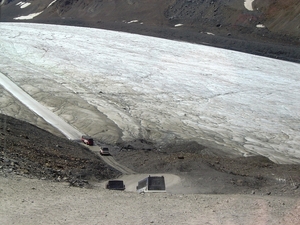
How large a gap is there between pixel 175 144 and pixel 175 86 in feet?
32.0

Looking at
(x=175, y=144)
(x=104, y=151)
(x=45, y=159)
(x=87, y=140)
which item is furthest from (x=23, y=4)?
(x=45, y=159)

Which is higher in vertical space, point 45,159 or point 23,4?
point 45,159

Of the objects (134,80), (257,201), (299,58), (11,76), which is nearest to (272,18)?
(299,58)

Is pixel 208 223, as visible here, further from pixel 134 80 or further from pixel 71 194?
pixel 134 80

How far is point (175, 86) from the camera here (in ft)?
81.7

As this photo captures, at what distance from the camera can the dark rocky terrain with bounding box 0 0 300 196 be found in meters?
9.30

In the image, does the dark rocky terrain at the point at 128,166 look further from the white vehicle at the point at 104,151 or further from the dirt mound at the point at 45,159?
the white vehicle at the point at 104,151

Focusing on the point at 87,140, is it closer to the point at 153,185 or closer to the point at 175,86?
the point at 153,185

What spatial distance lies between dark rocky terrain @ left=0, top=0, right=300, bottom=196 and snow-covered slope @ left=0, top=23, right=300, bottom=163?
2299 mm

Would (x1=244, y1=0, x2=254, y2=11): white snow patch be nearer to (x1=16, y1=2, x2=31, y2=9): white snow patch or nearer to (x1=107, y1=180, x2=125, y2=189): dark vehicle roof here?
(x1=107, y1=180, x2=125, y2=189): dark vehicle roof

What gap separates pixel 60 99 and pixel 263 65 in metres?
13.7

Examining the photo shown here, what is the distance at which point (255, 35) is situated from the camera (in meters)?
38.0

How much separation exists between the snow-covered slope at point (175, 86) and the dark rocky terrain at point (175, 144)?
230 cm

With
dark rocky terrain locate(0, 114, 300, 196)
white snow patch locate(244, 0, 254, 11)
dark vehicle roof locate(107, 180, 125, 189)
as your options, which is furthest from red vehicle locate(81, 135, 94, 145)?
Result: white snow patch locate(244, 0, 254, 11)
